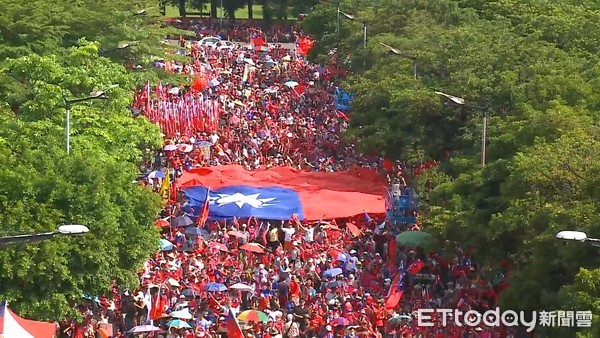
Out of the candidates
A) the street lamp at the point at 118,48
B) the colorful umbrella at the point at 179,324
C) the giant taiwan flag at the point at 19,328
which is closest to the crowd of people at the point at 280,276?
the colorful umbrella at the point at 179,324

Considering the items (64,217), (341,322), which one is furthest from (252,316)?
(64,217)

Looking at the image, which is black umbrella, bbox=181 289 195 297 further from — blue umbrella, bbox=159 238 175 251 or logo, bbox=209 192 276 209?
logo, bbox=209 192 276 209

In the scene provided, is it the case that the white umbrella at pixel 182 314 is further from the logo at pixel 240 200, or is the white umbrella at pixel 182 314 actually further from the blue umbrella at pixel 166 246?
Result: the logo at pixel 240 200

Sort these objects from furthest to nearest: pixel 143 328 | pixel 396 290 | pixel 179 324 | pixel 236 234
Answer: pixel 236 234 < pixel 396 290 < pixel 179 324 < pixel 143 328

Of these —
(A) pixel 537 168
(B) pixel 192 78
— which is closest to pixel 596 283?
(A) pixel 537 168

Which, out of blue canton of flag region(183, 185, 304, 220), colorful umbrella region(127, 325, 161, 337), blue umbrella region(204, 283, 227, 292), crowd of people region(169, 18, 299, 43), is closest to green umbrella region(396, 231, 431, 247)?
blue canton of flag region(183, 185, 304, 220)

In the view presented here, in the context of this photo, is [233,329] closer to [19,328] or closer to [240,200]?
[19,328]

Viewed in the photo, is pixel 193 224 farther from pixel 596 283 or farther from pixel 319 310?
pixel 596 283

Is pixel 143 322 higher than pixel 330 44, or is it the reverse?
pixel 143 322
